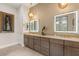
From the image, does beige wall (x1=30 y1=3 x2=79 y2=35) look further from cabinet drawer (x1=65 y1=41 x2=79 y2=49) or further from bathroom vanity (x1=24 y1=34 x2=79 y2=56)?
cabinet drawer (x1=65 y1=41 x2=79 y2=49)

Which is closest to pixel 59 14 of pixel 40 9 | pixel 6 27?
pixel 40 9

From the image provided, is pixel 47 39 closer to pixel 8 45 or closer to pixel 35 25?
pixel 35 25

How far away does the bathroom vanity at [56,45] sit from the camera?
9.36ft

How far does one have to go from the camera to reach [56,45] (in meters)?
3.46

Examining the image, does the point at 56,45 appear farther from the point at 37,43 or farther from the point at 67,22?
the point at 37,43

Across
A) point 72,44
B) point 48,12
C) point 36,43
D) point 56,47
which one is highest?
point 48,12

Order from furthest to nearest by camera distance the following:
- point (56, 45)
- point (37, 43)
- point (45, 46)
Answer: point (37, 43) → point (45, 46) → point (56, 45)

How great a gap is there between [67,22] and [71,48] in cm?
133

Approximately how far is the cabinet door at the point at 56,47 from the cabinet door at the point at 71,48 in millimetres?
212

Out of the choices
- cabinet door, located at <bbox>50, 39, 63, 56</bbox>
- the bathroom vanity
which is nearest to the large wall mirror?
the bathroom vanity

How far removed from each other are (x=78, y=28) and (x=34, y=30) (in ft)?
11.1

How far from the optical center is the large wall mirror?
3629mm

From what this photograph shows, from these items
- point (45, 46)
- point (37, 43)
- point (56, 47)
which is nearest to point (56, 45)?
point (56, 47)

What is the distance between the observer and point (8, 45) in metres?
Answer: 6.56
